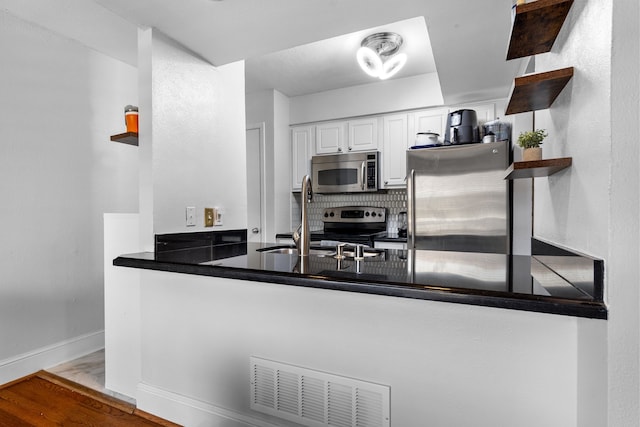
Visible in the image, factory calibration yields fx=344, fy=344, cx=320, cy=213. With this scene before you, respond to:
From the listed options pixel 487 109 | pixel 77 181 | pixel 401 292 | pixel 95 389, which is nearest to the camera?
pixel 401 292

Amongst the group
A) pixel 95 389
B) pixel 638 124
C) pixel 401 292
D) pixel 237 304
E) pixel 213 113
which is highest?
pixel 213 113

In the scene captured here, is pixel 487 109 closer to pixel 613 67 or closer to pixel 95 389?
pixel 613 67

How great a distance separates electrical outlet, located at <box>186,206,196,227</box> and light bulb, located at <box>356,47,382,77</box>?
1.60m

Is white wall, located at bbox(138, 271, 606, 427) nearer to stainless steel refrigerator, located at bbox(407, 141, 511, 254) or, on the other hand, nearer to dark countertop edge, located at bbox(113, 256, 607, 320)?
dark countertop edge, located at bbox(113, 256, 607, 320)

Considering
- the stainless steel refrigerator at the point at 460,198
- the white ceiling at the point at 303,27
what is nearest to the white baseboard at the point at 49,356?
the white ceiling at the point at 303,27

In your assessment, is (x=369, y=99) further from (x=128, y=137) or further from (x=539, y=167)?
(x=539, y=167)

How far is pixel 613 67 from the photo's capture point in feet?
2.58

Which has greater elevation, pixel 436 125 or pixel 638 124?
pixel 436 125

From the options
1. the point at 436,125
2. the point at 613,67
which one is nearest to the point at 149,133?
the point at 613,67

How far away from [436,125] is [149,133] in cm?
266

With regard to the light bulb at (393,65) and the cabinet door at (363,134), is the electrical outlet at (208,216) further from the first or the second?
the cabinet door at (363,134)

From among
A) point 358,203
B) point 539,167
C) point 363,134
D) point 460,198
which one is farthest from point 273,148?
point 539,167

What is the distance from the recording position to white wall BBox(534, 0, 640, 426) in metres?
0.75

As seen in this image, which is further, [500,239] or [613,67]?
[500,239]
